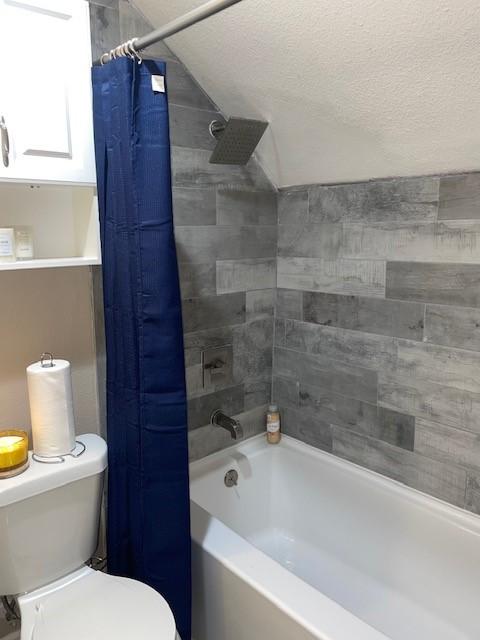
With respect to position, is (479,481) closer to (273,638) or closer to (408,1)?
(273,638)

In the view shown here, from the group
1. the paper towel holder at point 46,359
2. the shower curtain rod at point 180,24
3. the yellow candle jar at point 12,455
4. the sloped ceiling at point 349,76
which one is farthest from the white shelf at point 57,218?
the sloped ceiling at point 349,76

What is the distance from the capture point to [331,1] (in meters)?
1.38

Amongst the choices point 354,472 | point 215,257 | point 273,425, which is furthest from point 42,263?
point 354,472

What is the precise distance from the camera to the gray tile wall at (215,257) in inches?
77.9

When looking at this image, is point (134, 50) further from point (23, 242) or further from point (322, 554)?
point (322, 554)

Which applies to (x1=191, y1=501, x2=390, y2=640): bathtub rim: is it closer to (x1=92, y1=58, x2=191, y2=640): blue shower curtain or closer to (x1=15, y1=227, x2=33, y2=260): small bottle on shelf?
(x1=92, y1=58, x2=191, y2=640): blue shower curtain

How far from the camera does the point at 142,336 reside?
4.89ft

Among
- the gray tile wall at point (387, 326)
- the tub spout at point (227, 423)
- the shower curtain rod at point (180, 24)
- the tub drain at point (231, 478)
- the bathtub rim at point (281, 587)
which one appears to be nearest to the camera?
the shower curtain rod at point (180, 24)

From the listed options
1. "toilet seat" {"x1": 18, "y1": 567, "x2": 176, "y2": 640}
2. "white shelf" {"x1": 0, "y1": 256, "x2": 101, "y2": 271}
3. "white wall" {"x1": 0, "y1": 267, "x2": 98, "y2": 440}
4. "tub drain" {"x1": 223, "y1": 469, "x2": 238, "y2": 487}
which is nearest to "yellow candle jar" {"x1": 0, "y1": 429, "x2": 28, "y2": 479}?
"white wall" {"x1": 0, "y1": 267, "x2": 98, "y2": 440}

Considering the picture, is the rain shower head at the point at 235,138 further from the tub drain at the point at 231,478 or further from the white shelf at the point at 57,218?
the tub drain at the point at 231,478

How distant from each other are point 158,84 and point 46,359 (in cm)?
97

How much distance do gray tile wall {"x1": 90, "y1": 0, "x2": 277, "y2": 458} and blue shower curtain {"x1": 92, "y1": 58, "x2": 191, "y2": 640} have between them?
0.38 m

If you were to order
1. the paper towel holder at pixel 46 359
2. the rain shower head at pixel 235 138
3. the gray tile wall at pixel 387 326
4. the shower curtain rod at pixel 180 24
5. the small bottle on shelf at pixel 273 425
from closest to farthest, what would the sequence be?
the shower curtain rod at pixel 180 24, the paper towel holder at pixel 46 359, the gray tile wall at pixel 387 326, the rain shower head at pixel 235 138, the small bottle on shelf at pixel 273 425

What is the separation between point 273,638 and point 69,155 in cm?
154
